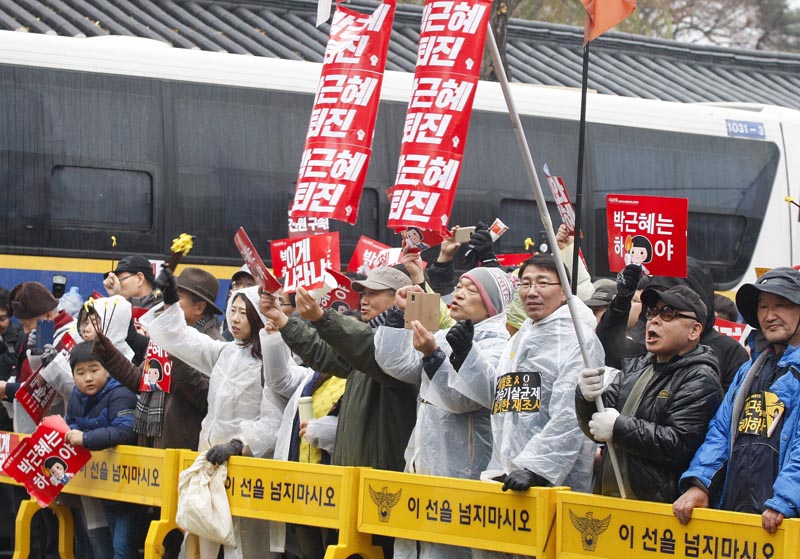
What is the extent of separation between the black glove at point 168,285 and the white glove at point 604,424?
3.02m

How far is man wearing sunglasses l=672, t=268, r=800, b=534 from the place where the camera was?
5.75 metres

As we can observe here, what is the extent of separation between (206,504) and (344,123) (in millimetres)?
2195

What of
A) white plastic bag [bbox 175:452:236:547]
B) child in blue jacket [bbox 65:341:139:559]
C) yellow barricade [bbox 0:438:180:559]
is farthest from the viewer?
child in blue jacket [bbox 65:341:139:559]

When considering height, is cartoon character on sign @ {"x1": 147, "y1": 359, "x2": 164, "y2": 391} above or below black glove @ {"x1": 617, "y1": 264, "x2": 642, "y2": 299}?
below

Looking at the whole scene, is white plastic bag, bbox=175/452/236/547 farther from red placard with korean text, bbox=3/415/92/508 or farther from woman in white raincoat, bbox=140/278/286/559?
red placard with korean text, bbox=3/415/92/508

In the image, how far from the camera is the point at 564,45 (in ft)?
68.2

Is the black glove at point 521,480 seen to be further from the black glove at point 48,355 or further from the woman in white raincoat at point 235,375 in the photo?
the black glove at point 48,355

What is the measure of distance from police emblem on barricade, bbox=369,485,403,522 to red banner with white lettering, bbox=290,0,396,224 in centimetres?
129

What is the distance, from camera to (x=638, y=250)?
6734 millimetres

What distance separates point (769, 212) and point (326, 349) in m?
8.90

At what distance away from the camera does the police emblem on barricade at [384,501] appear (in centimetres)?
728

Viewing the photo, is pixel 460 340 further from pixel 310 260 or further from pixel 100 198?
pixel 100 198

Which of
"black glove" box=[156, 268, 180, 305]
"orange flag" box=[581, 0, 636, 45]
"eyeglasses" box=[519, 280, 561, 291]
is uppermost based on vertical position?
"orange flag" box=[581, 0, 636, 45]

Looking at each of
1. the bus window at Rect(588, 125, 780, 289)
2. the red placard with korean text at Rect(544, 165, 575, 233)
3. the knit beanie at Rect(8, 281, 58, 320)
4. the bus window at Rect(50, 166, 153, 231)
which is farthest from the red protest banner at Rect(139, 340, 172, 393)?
the bus window at Rect(588, 125, 780, 289)
